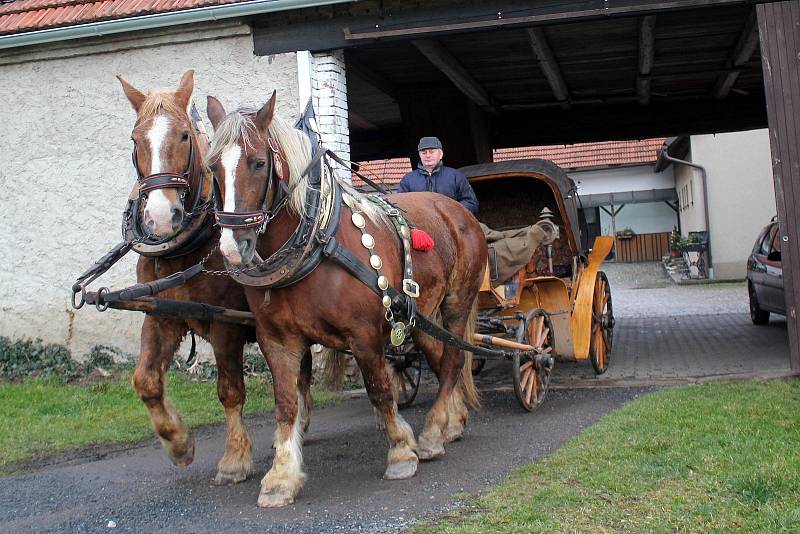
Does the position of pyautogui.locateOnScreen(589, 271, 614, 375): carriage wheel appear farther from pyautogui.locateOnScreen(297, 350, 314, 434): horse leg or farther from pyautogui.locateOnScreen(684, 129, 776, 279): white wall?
pyautogui.locateOnScreen(684, 129, 776, 279): white wall

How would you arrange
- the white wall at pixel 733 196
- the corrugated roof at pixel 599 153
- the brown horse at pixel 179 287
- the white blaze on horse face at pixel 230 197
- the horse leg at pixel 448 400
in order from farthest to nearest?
the corrugated roof at pixel 599 153 → the white wall at pixel 733 196 → the horse leg at pixel 448 400 → the brown horse at pixel 179 287 → the white blaze on horse face at pixel 230 197

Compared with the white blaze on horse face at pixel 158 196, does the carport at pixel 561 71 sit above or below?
above

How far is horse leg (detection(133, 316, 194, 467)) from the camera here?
4953mm

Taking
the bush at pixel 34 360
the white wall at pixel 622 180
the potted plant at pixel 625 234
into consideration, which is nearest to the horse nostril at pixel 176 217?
the bush at pixel 34 360

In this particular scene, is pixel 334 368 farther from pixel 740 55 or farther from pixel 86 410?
pixel 740 55

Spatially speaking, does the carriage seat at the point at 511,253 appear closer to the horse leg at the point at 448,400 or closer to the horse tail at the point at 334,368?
the horse leg at the point at 448,400

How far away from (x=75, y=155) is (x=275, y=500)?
5598 mm

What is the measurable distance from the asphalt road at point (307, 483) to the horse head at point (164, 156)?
4.88 ft

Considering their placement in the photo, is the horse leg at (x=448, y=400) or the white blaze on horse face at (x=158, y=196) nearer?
the white blaze on horse face at (x=158, y=196)

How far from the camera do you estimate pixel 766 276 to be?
11.1 meters

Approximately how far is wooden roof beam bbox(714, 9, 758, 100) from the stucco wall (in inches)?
203

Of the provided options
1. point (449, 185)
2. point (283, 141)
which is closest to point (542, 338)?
point (449, 185)

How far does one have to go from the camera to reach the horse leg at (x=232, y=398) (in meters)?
5.20

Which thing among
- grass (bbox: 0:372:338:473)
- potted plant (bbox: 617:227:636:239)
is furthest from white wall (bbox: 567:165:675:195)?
grass (bbox: 0:372:338:473)
